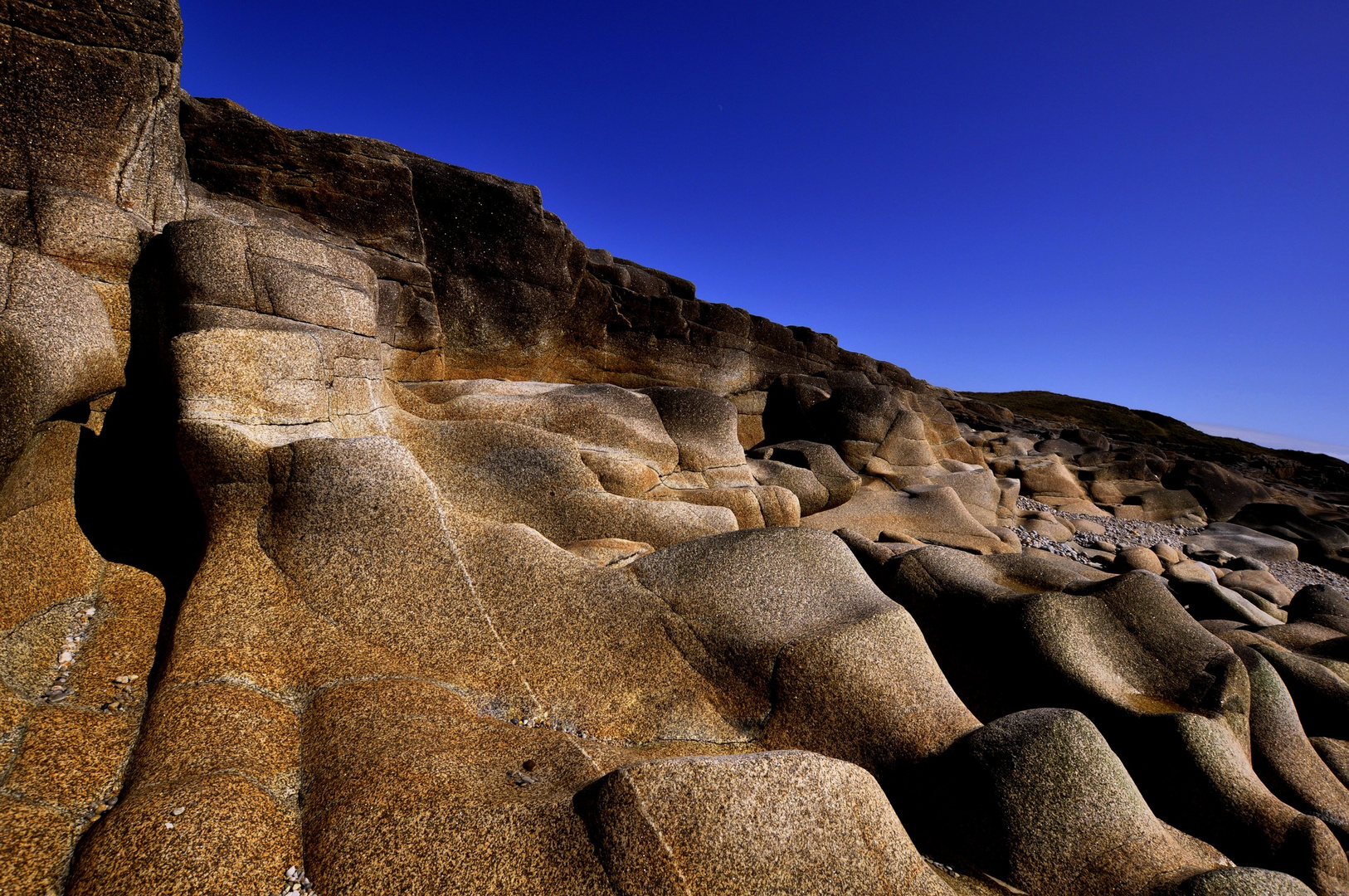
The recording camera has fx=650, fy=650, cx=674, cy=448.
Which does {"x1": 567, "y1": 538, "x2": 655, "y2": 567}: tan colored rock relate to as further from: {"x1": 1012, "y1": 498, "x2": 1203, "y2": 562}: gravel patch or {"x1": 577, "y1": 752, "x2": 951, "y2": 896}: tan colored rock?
{"x1": 1012, "y1": 498, "x2": 1203, "y2": 562}: gravel patch

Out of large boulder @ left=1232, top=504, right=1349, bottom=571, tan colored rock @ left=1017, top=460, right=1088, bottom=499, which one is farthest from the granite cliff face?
large boulder @ left=1232, top=504, right=1349, bottom=571

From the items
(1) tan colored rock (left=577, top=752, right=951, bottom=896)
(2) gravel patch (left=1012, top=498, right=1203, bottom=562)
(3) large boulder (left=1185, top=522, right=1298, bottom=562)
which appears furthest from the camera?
(3) large boulder (left=1185, top=522, right=1298, bottom=562)

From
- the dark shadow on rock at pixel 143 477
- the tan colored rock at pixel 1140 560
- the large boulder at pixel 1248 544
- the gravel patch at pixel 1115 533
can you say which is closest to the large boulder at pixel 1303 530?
the large boulder at pixel 1248 544

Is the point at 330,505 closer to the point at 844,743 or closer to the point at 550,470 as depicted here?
the point at 550,470

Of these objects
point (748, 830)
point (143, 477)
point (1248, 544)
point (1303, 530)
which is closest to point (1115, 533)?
point (1248, 544)

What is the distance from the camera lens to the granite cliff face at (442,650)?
210 cm

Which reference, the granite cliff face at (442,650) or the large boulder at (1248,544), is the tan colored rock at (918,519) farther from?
the large boulder at (1248,544)

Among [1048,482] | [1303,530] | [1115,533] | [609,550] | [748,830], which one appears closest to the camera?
[748,830]

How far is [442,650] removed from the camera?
10.6 feet

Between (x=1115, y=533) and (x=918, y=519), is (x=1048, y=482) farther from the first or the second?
(x=918, y=519)

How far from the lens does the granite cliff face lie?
2.10 metres

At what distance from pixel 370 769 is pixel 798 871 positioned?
1.53 metres

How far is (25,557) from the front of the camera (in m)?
3.38

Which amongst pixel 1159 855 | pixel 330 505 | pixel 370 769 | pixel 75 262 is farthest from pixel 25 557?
pixel 1159 855
